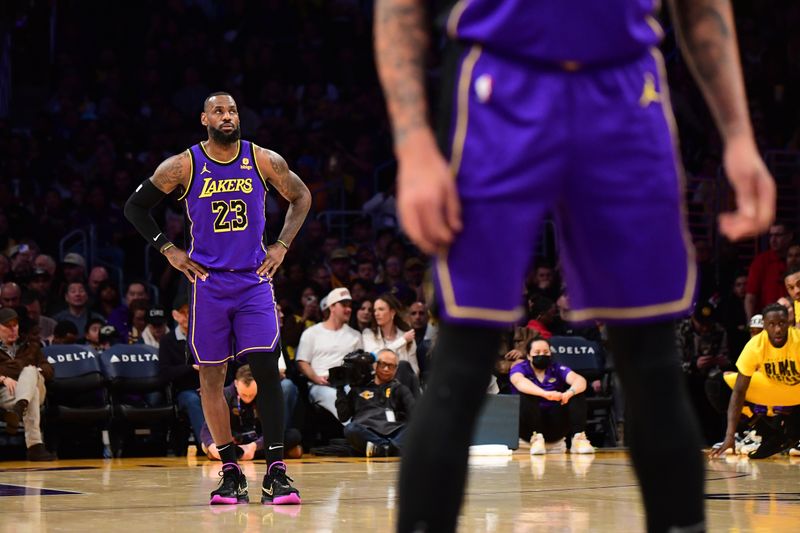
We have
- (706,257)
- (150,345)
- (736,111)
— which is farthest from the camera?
(706,257)

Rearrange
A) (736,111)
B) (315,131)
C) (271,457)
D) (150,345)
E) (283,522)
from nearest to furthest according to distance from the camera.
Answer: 1. (736,111)
2. (283,522)
3. (271,457)
4. (150,345)
5. (315,131)

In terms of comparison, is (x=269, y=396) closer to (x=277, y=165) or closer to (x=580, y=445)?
(x=277, y=165)

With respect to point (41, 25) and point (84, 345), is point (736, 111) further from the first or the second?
point (41, 25)

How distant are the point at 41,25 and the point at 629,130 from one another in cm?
1685

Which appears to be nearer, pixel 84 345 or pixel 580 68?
pixel 580 68

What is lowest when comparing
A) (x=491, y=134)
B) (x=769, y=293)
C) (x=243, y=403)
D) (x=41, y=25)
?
(x=243, y=403)

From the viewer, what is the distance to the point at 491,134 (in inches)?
88.2

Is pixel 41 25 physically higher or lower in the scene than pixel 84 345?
higher

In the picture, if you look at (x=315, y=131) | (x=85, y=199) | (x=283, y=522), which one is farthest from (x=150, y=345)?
(x=283, y=522)

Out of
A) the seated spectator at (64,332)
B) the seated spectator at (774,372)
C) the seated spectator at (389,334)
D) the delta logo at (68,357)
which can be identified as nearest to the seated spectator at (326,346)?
the seated spectator at (389,334)

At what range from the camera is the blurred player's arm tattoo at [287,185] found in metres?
6.88

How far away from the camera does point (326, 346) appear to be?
39.9ft

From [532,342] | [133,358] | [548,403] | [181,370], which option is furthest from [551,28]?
[133,358]

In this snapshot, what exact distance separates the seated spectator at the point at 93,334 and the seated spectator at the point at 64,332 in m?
0.31
